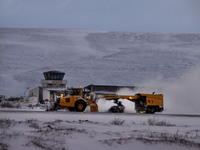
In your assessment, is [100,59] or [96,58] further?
[96,58]

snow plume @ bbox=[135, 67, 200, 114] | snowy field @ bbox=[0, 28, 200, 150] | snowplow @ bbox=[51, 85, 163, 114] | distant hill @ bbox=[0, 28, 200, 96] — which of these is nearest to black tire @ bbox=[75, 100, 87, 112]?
snowplow @ bbox=[51, 85, 163, 114]

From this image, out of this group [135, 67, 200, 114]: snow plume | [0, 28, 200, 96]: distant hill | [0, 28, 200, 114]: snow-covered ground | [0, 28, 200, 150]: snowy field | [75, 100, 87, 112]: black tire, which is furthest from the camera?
[0, 28, 200, 96]: distant hill

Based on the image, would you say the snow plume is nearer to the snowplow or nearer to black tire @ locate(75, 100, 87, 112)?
the snowplow

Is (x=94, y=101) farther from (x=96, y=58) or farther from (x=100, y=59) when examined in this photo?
(x=96, y=58)

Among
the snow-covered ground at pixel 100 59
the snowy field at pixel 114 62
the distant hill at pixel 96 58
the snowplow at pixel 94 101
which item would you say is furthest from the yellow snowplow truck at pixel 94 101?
the distant hill at pixel 96 58

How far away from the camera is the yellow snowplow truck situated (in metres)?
25.2

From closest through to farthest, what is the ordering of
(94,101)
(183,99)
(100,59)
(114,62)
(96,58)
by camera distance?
1. (94,101)
2. (183,99)
3. (114,62)
4. (100,59)
5. (96,58)

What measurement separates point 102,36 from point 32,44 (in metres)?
48.9

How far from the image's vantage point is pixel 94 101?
2672cm

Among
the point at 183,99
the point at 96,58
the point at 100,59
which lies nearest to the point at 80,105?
the point at 183,99

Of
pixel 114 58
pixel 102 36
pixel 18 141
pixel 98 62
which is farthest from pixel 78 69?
pixel 18 141

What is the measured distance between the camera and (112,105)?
2784 centimetres

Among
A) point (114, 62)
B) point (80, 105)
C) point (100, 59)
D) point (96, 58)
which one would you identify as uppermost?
point (96, 58)

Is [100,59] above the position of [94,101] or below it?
above
